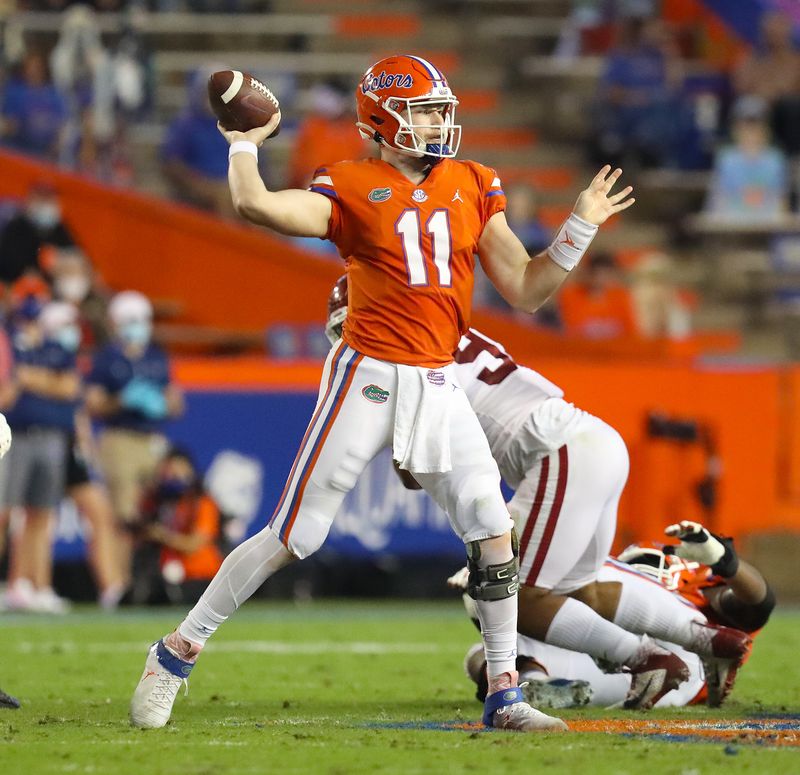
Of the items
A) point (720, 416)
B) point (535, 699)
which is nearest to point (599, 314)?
point (720, 416)

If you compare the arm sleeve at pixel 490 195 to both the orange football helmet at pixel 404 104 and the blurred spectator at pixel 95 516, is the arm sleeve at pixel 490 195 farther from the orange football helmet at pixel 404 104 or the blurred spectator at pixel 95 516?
the blurred spectator at pixel 95 516

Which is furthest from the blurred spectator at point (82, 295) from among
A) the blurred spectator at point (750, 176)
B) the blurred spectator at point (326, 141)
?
the blurred spectator at point (750, 176)

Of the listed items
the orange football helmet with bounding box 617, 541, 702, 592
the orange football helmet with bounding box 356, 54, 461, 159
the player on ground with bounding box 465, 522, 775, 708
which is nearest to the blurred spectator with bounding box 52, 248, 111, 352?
the orange football helmet with bounding box 617, 541, 702, 592

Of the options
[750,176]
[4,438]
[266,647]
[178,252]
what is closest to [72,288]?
[178,252]

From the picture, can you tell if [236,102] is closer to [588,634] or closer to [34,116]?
[588,634]

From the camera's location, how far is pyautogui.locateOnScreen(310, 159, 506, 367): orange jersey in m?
5.81

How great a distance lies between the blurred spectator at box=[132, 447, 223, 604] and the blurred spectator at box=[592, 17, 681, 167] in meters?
6.74

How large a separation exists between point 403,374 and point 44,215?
8317 millimetres

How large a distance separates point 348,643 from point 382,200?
12.9 feet

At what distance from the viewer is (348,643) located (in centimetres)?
925

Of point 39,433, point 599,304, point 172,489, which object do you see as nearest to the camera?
point 39,433

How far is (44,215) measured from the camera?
13555mm

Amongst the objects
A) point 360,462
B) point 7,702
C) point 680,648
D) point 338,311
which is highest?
point 338,311

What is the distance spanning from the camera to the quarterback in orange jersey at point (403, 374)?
→ 5.77 m
